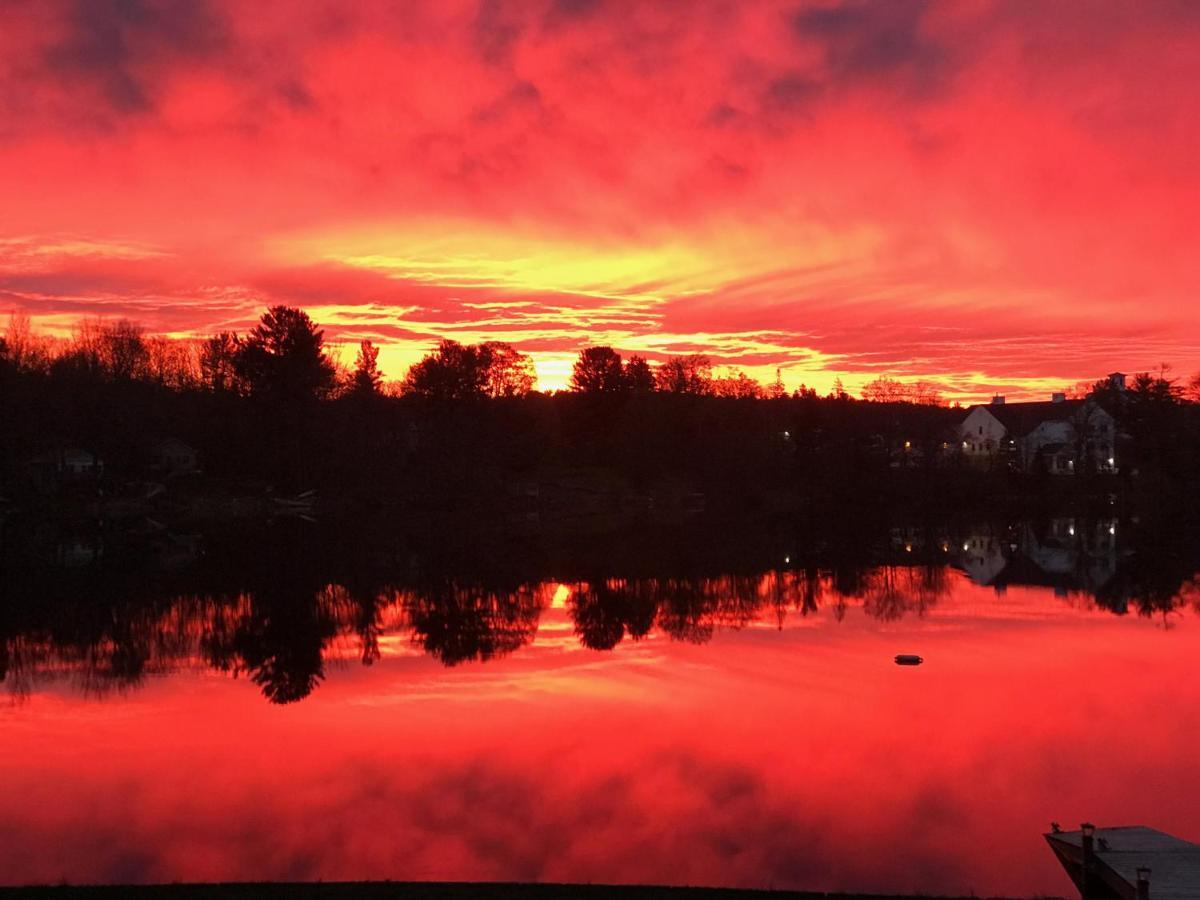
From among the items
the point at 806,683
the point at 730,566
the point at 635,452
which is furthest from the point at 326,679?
the point at 635,452

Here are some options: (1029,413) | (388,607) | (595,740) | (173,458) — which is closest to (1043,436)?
(1029,413)

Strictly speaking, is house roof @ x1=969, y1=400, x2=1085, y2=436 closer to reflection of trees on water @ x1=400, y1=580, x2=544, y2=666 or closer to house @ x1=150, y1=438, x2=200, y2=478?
house @ x1=150, y1=438, x2=200, y2=478

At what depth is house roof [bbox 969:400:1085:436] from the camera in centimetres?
11612

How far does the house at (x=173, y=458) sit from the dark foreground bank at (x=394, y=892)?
3019 inches

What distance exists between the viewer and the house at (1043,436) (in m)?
94.7

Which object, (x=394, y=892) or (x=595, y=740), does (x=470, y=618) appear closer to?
(x=595, y=740)

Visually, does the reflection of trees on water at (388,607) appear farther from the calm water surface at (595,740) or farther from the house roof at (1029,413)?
the house roof at (1029,413)

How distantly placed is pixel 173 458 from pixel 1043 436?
81.1 metres

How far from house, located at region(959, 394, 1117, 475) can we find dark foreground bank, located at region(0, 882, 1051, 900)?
277ft

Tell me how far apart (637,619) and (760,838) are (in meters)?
17.7

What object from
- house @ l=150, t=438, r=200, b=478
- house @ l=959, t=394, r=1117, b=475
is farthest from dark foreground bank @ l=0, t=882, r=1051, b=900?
house @ l=959, t=394, r=1117, b=475

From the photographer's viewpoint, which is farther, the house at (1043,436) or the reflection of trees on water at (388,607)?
the house at (1043,436)

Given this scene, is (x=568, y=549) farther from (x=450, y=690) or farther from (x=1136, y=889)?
(x=1136, y=889)

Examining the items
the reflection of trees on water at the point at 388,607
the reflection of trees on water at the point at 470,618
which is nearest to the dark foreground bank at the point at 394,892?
the reflection of trees on water at the point at 388,607
